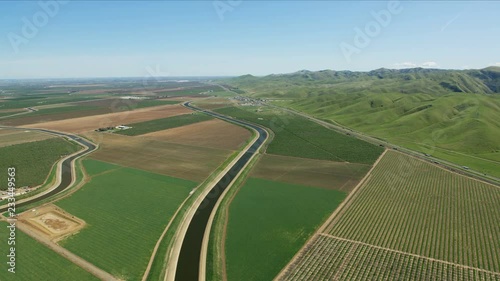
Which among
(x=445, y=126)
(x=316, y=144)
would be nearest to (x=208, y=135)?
(x=316, y=144)

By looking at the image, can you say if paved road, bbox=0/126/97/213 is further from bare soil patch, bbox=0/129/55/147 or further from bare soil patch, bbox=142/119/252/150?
bare soil patch, bbox=142/119/252/150

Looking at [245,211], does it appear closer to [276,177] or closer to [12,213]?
[276,177]

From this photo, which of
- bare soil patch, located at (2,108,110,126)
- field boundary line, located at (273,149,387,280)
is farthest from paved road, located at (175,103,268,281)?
bare soil patch, located at (2,108,110,126)

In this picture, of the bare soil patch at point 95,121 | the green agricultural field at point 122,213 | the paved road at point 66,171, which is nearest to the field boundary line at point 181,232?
the green agricultural field at point 122,213

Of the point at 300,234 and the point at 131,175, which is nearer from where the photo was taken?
the point at 300,234

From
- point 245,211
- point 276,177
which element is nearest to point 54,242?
point 245,211
